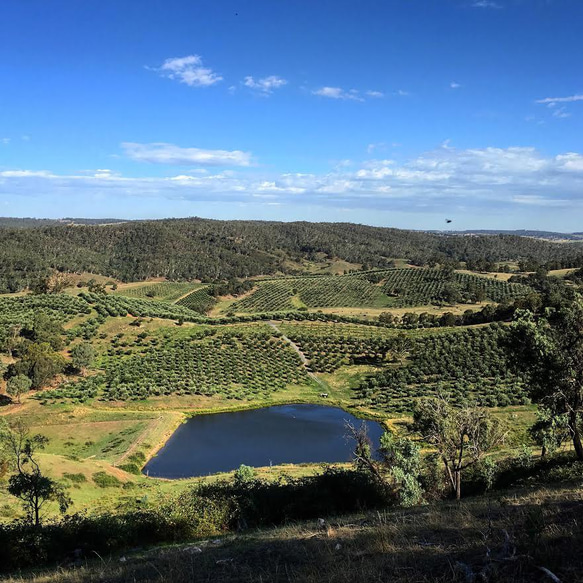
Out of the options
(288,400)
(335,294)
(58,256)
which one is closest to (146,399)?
(288,400)

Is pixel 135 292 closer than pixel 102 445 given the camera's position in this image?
No

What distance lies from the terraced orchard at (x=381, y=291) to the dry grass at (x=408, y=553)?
390ft

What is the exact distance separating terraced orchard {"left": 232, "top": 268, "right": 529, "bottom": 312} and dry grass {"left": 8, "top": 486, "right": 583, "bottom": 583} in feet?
390

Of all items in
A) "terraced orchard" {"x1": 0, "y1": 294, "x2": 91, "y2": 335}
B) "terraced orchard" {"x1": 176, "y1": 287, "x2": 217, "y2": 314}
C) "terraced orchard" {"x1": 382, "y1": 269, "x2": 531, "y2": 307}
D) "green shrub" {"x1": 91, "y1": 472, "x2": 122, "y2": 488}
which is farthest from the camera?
"terraced orchard" {"x1": 176, "y1": 287, "x2": 217, "y2": 314}

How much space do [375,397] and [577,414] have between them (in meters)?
39.7

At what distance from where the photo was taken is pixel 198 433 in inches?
1932

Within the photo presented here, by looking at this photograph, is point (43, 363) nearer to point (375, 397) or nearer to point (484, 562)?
point (375, 397)

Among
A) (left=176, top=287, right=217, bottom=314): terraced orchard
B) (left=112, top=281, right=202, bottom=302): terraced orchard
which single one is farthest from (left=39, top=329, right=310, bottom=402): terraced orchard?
(left=112, top=281, right=202, bottom=302): terraced orchard

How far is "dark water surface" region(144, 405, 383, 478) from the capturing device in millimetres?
41812

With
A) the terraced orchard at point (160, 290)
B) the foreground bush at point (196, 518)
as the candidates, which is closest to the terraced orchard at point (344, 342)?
the foreground bush at point (196, 518)

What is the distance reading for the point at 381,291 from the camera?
492ft

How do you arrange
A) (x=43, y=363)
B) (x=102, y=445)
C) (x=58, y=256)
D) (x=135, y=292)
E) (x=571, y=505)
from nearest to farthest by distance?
(x=571, y=505), (x=102, y=445), (x=43, y=363), (x=135, y=292), (x=58, y=256)

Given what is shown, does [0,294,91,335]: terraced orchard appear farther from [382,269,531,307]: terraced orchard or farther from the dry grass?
[382,269,531,307]: terraced orchard

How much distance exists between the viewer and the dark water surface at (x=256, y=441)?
4181 centimetres
